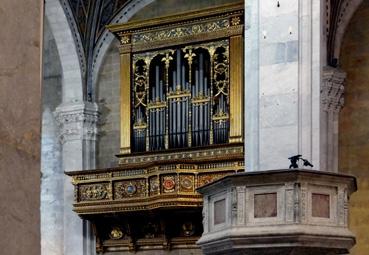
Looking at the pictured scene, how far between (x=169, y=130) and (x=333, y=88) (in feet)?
11.1

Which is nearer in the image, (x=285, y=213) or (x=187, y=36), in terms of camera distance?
(x=285, y=213)

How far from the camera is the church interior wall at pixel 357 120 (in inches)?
594

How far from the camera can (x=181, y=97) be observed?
16438mm

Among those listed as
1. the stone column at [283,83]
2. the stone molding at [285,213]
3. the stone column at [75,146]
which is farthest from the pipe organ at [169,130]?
the stone molding at [285,213]

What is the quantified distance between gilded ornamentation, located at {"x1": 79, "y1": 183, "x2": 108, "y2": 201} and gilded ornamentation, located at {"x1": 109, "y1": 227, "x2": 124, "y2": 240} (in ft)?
3.37

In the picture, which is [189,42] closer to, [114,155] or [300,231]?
[114,155]

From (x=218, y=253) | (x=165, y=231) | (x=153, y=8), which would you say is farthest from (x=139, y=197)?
(x=218, y=253)

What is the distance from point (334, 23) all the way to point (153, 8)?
14.6 feet

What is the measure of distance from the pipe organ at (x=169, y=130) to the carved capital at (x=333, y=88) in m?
1.70

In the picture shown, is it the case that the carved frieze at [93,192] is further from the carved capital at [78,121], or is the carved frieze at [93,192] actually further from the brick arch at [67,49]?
the brick arch at [67,49]

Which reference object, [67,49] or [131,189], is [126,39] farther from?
[131,189]

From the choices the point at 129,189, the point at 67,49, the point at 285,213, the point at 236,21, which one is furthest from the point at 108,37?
the point at 285,213

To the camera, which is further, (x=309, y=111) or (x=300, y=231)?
(x=309, y=111)

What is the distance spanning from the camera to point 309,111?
34.1ft
